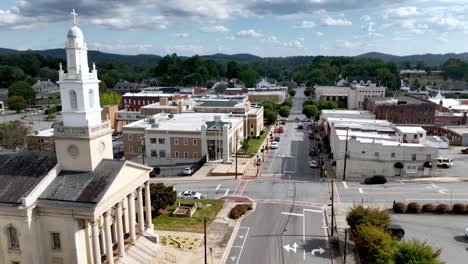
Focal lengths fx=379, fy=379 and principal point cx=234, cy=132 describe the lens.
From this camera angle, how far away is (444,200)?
50.4m

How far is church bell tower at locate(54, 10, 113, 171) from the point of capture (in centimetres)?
3206

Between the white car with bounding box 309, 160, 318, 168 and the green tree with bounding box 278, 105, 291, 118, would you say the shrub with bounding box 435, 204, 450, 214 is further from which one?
the green tree with bounding box 278, 105, 291, 118

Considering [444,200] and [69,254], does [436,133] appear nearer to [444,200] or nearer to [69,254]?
[444,200]

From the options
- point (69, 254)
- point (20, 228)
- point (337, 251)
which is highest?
point (20, 228)

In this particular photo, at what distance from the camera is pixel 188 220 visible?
44.6m

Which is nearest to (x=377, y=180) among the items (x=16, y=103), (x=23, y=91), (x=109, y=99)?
(x=109, y=99)

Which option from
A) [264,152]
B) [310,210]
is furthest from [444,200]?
[264,152]

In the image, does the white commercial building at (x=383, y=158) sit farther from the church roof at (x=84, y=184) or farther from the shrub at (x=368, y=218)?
the church roof at (x=84, y=184)

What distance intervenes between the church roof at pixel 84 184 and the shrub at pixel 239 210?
57.5 ft

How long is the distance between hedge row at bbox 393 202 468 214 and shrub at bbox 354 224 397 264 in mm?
12540

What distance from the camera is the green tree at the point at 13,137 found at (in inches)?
3034

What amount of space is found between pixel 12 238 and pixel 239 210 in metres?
24.1

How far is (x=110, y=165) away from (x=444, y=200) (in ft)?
141

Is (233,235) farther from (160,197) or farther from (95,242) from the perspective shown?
(95,242)
